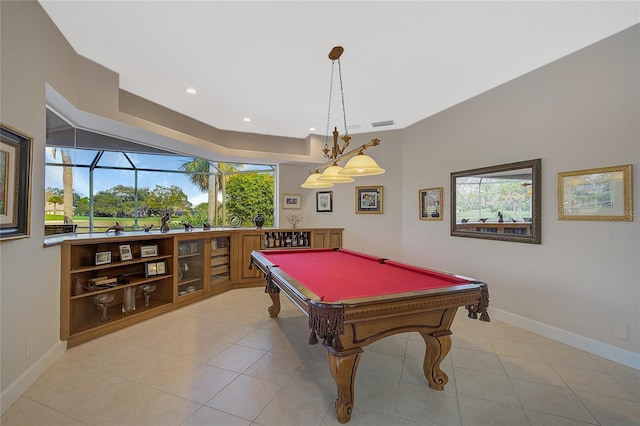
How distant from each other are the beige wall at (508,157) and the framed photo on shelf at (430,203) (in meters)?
0.17

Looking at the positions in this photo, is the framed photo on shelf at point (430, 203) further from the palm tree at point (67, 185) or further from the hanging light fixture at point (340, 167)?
the palm tree at point (67, 185)

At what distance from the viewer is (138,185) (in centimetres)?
458

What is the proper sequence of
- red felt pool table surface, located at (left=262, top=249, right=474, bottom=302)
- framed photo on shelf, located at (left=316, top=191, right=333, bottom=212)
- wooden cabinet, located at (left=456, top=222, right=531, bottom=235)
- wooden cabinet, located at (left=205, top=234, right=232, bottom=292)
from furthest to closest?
framed photo on shelf, located at (left=316, top=191, right=333, bottom=212) → wooden cabinet, located at (left=205, top=234, right=232, bottom=292) → wooden cabinet, located at (left=456, top=222, right=531, bottom=235) → red felt pool table surface, located at (left=262, top=249, right=474, bottom=302)

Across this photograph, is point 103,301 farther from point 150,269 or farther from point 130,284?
point 150,269

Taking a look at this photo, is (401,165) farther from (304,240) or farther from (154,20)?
(154,20)

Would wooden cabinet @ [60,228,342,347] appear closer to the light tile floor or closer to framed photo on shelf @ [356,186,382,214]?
the light tile floor

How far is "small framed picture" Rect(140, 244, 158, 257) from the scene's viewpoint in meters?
3.64

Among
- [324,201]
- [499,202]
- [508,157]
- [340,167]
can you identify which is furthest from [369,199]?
[340,167]

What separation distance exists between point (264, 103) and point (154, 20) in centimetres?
179

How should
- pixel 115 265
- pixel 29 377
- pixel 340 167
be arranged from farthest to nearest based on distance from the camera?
pixel 115 265
pixel 340 167
pixel 29 377

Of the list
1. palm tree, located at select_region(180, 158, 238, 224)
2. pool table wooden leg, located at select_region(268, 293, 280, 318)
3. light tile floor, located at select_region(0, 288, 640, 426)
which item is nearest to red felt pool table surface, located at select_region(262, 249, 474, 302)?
pool table wooden leg, located at select_region(268, 293, 280, 318)

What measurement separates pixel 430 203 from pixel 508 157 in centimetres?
135

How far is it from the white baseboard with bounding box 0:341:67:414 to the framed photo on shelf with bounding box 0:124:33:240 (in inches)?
42.2

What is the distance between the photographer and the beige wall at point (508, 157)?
1.98 metres
